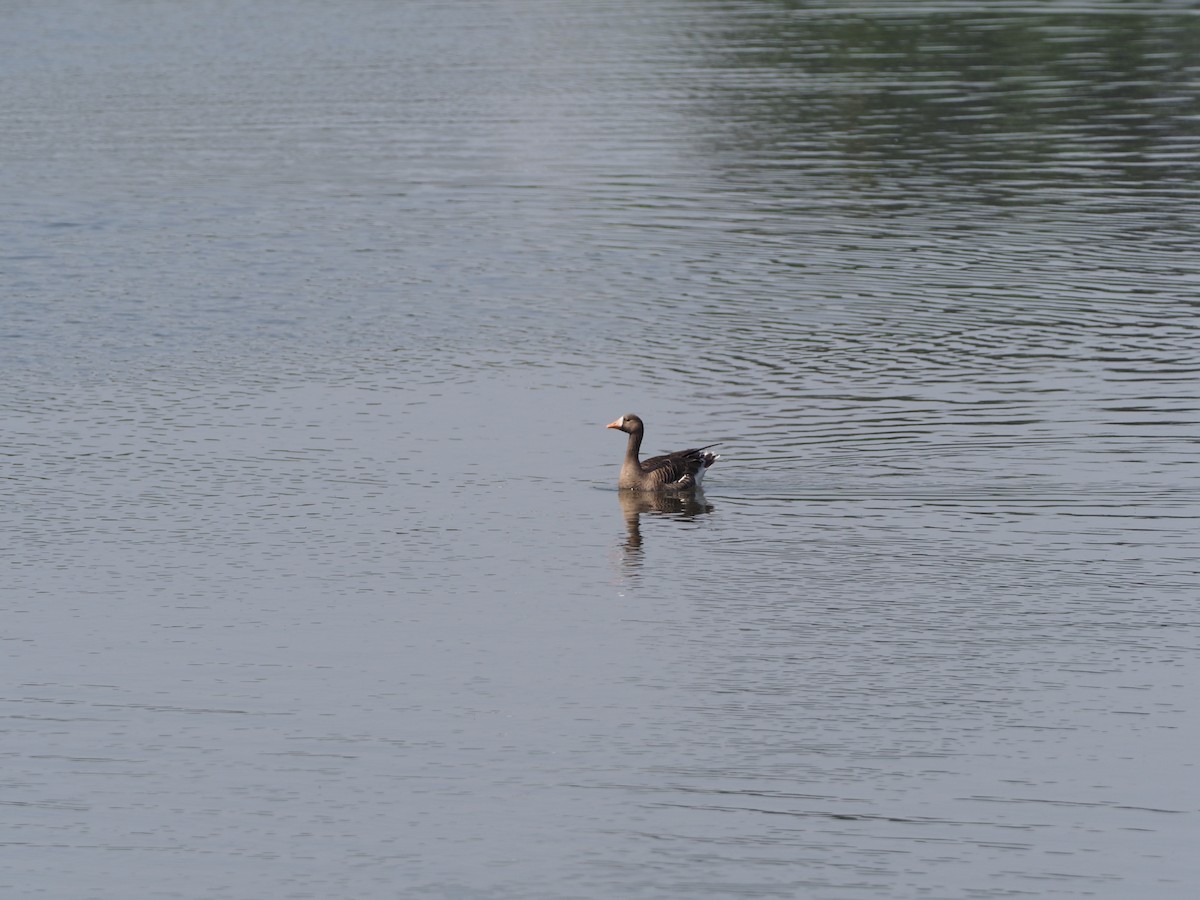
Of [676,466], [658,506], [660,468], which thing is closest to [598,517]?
[658,506]

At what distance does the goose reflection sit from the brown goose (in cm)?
8

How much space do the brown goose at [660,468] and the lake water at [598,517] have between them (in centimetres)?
29

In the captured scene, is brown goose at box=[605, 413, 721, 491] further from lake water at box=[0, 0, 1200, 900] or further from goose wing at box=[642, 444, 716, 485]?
lake water at box=[0, 0, 1200, 900]

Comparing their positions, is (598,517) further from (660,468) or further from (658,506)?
(660,468)

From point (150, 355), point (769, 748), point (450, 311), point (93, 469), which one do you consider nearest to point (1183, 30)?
point (450, 311)

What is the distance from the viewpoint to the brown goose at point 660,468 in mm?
24141

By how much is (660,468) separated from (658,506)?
0.48m

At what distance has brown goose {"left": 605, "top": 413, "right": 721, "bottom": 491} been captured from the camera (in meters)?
24.1

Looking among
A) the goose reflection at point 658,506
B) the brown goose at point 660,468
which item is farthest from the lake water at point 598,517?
the brown goose at point 660,468

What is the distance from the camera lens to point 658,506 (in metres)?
24.0

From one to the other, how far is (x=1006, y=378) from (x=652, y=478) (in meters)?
7.12

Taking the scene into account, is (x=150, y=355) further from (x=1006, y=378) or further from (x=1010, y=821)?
(x=1010, y=821)

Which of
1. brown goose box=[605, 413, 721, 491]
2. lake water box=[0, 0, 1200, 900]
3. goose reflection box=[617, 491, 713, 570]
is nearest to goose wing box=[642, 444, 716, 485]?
brown goose box=[605, 413, 721, 491]

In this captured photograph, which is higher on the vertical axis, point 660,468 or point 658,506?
point 660,468
